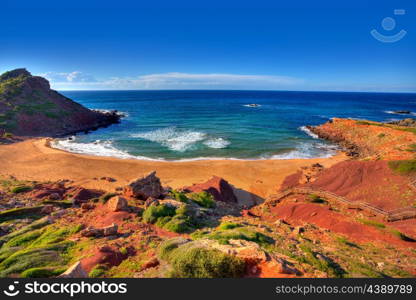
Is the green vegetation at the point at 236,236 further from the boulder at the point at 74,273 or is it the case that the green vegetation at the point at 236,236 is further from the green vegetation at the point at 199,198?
the green vegetation at the point at 199,198

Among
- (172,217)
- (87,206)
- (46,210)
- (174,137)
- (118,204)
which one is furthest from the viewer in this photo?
(174,137)

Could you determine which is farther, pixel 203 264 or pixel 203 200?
pixel 203 200

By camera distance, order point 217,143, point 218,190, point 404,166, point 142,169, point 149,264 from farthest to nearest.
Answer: point 217,143 < point 142,169 < point 218,190 < point 404,166 < point 149,264

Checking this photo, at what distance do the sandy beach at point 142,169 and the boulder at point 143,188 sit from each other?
7828mm

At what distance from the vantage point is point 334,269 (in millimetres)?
8266

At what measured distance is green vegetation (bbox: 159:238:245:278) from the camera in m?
6.66

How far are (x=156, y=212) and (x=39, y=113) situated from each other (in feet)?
201

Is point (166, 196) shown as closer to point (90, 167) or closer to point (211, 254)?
point (211, 254)

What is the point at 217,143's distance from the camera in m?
43.2

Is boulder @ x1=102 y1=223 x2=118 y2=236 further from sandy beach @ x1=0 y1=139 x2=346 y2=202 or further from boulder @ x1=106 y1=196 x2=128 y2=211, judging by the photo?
sandy beach @ x1=0 y1=139 x2=346 y2=202

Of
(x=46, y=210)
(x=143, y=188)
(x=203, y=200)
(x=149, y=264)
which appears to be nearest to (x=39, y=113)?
(x=46, y=210)

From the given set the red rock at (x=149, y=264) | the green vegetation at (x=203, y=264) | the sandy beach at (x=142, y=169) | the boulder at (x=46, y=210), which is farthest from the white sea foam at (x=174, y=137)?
the green vegetation at (x=203, y=264)

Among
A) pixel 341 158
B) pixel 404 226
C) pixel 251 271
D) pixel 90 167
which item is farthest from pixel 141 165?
pixel 341 158

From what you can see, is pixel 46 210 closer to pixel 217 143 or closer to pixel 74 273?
pixel 74 273
